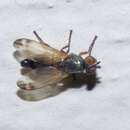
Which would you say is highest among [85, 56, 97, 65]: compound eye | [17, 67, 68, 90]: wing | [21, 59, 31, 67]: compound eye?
Answer: [85, 56, 97, 65]: compound eye

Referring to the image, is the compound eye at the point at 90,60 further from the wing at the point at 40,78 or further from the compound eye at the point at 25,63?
the compound eye at the point at 25,63

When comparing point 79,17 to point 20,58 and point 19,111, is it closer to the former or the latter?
point 20,58

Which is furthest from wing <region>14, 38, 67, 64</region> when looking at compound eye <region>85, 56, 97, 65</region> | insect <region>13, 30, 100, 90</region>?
compound eye <region>85, 56, 97, 65</region>

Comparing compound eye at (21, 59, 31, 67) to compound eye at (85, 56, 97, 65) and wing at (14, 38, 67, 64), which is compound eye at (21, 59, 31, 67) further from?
compound eye at (85, 56, 97, 65)

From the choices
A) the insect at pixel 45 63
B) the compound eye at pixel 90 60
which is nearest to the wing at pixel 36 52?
the insect at pixel 45 63

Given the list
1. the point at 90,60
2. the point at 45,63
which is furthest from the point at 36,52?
the point at 90,60

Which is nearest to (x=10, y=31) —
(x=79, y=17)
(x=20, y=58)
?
(x=20, y=58)

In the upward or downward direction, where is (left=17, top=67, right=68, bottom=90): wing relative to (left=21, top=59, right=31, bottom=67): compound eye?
downward
